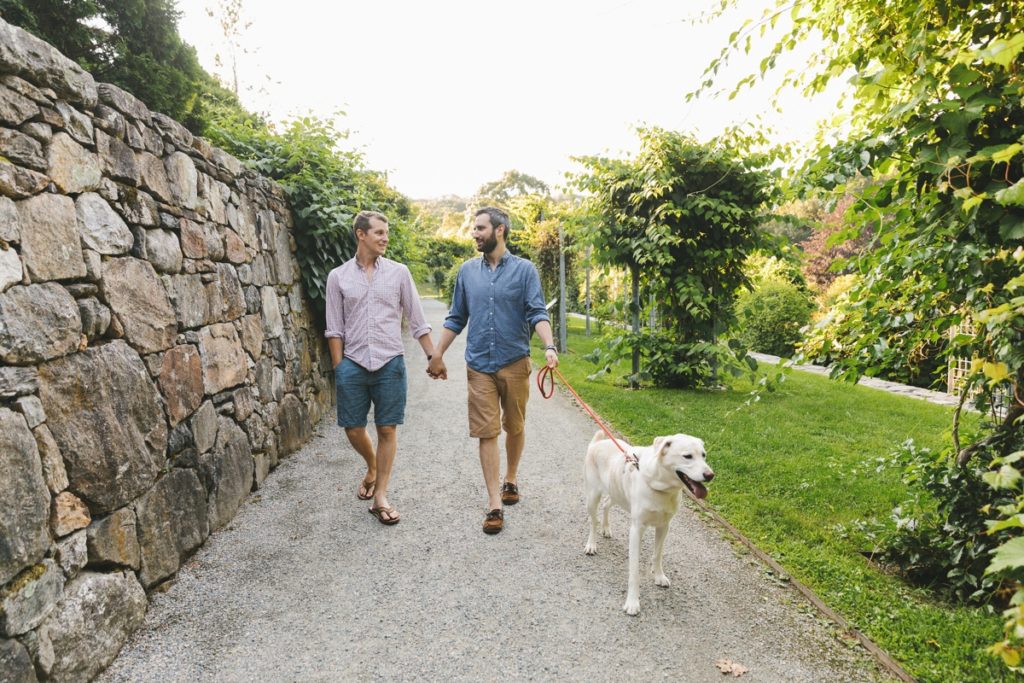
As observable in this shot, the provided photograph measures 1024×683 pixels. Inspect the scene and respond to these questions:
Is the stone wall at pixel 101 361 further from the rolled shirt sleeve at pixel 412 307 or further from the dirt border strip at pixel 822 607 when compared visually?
the dirt border strip at pixel 822 607

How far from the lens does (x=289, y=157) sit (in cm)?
599

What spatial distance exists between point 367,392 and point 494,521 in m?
1.27

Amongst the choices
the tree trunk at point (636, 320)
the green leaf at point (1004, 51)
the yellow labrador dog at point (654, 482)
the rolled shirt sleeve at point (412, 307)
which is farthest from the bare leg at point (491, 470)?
the tree trunk at point (636, 320)

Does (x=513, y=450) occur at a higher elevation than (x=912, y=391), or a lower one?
higher

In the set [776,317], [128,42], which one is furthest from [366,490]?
[776,317]

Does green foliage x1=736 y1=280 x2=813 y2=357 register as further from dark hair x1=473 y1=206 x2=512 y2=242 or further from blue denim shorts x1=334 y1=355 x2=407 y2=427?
blue denim shorts x1=334 y1=355 x2=407 y2=427

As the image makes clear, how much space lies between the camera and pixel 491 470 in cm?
378

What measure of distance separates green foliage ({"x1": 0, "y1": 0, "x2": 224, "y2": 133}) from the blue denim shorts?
5.53m

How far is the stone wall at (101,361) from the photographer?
2096mm

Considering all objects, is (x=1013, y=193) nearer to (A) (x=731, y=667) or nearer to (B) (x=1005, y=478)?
(B) (x=1005, y=478)

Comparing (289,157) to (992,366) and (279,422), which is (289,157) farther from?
(992,366)

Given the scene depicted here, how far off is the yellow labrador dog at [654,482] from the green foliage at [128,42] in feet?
23.8

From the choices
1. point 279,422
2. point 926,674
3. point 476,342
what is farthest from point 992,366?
point 279,422

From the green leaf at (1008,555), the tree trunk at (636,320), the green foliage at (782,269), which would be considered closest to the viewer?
the green leaf at (1008,555)
